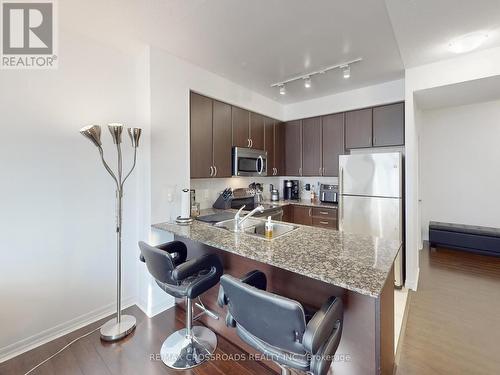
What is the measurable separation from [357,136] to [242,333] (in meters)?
3.23

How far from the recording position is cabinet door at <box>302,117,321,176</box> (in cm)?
391

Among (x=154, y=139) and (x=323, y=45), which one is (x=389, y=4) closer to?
(x=323, y=45)

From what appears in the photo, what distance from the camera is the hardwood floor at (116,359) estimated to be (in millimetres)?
1663

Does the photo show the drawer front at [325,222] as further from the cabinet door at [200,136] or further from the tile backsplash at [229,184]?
the cabinet door at [200,136]

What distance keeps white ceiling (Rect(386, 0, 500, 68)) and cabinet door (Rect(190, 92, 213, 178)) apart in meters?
1.98


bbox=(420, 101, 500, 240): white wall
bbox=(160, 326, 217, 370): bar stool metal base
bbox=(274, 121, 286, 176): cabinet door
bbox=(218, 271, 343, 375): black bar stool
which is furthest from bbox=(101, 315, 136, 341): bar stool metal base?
bbox=(420, 101, 500, 240): white wall

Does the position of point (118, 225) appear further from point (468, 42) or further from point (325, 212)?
point (468, 42)

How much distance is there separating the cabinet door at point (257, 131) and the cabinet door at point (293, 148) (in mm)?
689

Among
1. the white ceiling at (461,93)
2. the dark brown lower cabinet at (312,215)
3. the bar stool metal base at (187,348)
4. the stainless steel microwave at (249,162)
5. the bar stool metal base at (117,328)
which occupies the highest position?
the white ceiling at (461,93)

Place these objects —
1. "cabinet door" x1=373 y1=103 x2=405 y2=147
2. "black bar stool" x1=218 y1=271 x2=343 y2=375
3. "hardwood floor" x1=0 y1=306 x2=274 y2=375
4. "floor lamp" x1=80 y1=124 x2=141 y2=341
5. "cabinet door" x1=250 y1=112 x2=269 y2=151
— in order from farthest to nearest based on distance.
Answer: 1. "cabinet door" x1=250 y1=112 x2=269 y2=151
2. "cabinet door" x1=373 y1=103 x2=405 y2=147
3. "floor lamp" x1=80 y1=124 x2=141 y2=341
4. "hardwood floor" x1=0 y1=306 x2=274 y2=375
5. "black bar stool" x1=218 y1=271 x2=343 y2=375

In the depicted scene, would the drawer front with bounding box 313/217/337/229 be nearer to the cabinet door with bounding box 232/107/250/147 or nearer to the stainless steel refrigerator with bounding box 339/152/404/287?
the stainless steel refrigerator with bounding box 339/152/404/287

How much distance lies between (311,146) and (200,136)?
203cm

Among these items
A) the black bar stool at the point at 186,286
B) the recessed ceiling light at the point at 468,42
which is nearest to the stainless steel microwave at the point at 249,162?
the black bar stool at the point at 186,286

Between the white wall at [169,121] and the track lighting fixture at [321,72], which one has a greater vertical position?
the track lighting fixture at [321,72]
